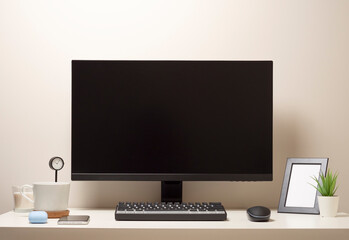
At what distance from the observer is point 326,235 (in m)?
1.57

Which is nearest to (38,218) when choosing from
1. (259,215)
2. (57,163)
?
(57,163)

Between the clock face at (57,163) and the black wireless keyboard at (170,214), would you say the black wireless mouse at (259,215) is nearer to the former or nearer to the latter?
the black wireless keyboard at (170,214)

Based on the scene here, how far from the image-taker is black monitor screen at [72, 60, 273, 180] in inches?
79.0

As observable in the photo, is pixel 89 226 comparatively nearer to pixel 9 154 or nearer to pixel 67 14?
pixel 9 154

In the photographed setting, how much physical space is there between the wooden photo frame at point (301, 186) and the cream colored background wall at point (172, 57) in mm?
154

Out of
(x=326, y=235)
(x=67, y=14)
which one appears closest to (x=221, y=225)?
(x=326, y=235)

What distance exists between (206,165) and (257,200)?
32 cm

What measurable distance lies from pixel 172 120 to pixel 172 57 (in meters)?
0.31

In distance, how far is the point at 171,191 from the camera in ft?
6.70

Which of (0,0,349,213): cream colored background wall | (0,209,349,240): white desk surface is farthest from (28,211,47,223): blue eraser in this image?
(0,0,349,213): cream colored background wall

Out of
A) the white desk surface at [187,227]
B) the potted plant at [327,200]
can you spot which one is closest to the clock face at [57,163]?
the white desk surface at [187,227]

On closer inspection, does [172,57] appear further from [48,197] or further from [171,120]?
[48,197]

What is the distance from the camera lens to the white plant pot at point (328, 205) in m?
1.80

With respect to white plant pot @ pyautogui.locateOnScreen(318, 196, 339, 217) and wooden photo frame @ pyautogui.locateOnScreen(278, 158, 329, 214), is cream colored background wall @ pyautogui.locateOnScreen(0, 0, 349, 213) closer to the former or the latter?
wooden photo frame @ pyautogui.locateOnScreen(278, 158, 329, 214)
